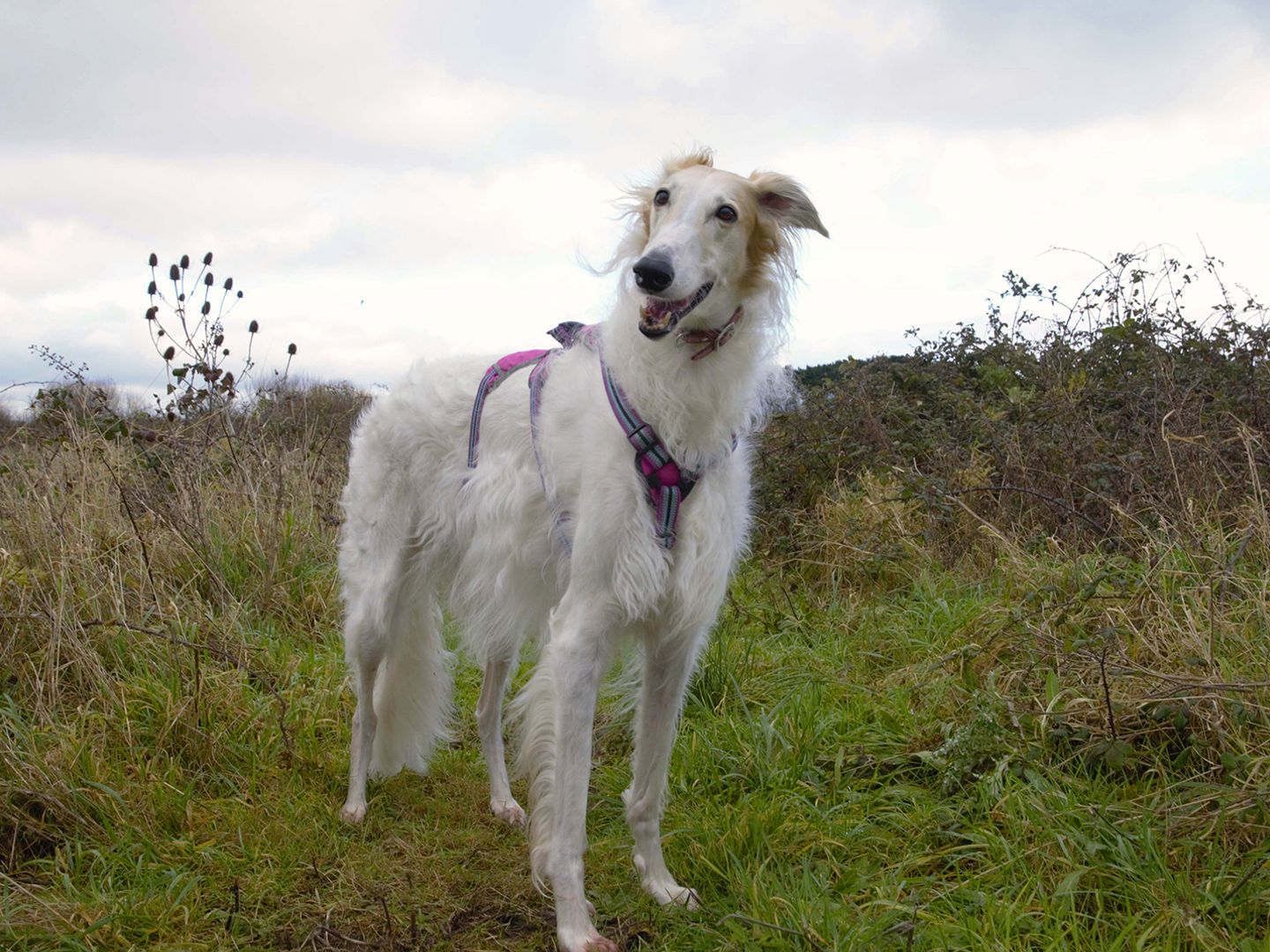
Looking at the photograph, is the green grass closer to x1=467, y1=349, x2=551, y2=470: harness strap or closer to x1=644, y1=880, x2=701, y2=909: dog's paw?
x1=644, y1=880, x2=701, y2=909: dog's paw

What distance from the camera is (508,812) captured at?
3635 mm

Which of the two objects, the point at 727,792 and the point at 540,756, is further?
the point at 727,792

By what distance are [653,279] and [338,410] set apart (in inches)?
321

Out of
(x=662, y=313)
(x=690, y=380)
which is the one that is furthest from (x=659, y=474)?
(x=662, y=313)

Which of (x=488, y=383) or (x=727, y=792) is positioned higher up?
(x=488, y=383)

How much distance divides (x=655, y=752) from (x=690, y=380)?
1.16 metres

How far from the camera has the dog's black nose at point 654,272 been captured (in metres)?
2.53

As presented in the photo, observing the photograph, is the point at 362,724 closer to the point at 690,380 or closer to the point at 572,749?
the point at 572,749

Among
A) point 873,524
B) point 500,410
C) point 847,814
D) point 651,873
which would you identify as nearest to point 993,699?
point 847,814

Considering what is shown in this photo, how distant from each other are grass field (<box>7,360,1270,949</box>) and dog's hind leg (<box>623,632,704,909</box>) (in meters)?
0.09

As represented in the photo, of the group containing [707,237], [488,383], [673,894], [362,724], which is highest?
[707,237]

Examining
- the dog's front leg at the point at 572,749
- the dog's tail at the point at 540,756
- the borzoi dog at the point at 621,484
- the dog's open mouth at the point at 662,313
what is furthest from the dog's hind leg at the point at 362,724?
the dog's open mouth at the point at 662,313

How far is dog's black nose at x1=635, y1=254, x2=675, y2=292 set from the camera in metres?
2.53

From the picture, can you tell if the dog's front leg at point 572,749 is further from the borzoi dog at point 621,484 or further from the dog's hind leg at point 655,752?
the dog's hind leg at point 655,752
